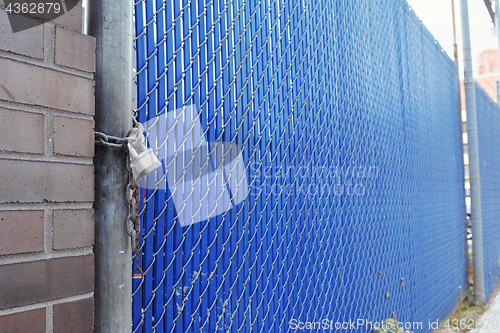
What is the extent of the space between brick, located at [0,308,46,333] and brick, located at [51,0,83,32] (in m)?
0.70

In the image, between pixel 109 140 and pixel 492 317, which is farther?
pixel 492 317

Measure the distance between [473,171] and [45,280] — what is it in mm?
5634

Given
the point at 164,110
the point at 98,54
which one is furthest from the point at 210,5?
the point at 98,54

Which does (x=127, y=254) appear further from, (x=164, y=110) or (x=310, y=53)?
(x=310, y=53)

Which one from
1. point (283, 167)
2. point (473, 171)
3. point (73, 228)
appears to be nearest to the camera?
point (73, 228)

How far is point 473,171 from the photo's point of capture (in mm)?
5395

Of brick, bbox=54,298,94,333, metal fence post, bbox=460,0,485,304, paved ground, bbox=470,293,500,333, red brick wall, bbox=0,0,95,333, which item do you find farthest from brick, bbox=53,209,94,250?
metal fence post, bbox=460,0,485,304

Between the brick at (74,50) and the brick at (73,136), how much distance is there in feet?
0.47

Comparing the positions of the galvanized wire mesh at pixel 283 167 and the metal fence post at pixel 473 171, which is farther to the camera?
the metal fence post at pixel 473 171

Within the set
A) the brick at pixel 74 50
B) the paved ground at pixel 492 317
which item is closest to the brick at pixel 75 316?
the brick at pixel 74 50

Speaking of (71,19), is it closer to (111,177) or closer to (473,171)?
(111,177)

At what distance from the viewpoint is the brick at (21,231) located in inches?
35.6

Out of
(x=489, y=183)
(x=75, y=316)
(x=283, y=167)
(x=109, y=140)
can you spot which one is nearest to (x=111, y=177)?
(x=109, y=140)

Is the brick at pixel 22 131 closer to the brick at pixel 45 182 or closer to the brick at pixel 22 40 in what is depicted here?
the brick at pixel 45 182
